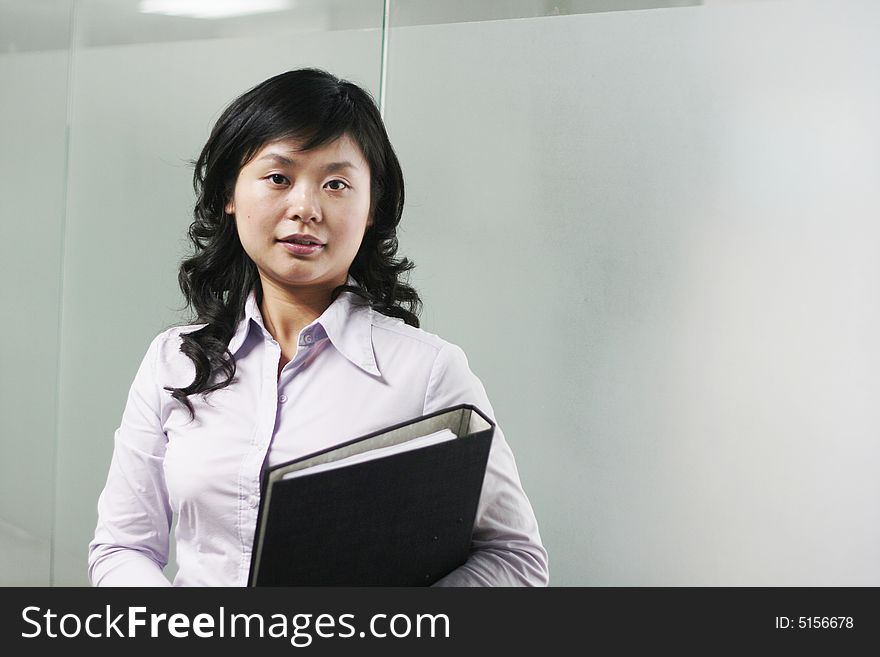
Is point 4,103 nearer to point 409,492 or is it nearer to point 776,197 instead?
point 409,492

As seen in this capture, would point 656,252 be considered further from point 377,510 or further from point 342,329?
point 377,510

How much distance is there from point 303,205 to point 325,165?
0.21 feet

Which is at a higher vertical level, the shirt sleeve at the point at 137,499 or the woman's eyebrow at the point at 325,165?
the woman's eyebrow at the point at 325,165

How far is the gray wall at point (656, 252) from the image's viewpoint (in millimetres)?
2219

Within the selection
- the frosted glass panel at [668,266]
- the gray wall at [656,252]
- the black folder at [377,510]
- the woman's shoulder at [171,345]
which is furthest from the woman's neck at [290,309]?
the frosted glass panel at [668,266]

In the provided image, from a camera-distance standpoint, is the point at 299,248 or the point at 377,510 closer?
the point at 377,510

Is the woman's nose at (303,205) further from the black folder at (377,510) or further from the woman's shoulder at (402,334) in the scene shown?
the black folder at (377,510)

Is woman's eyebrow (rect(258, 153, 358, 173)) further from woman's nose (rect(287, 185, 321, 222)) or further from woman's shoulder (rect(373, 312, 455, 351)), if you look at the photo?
woman's shoulder (rect(373, 312, 455, 351))

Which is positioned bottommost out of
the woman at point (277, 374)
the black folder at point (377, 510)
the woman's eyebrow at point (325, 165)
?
the black folder at point (377, 510)

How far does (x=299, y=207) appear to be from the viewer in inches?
44.4

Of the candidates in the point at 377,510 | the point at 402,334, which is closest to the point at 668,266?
the point at 402,334
